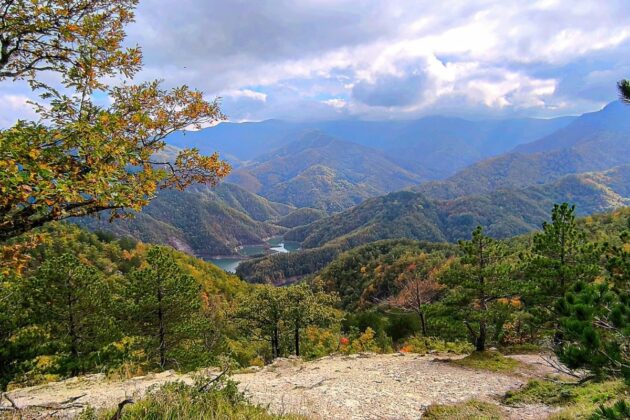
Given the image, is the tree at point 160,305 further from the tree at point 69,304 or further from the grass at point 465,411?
the grass at point 465,411

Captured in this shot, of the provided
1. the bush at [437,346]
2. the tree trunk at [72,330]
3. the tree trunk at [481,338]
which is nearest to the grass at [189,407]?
the tree trunk at [72,330]

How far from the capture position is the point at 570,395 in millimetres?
10664

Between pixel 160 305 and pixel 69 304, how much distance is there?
4.45 meters

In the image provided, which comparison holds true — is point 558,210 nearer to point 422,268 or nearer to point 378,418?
point 378,418

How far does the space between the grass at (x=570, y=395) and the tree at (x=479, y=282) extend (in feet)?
18.1

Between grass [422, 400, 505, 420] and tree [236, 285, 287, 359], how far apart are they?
17637 millimetres

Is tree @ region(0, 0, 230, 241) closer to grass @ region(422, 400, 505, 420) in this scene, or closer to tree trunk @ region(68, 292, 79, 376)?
grass @ region(422, 400, 505, 420)

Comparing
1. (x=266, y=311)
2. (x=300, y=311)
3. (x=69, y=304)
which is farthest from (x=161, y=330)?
(x=300, y=311)

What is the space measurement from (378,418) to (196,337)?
49.9 feet

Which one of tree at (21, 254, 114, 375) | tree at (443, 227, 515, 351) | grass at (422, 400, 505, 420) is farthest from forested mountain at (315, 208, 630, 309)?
grass at (422, 400, 505, 420)

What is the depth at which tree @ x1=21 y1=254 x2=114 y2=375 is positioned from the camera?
16516 millimetres

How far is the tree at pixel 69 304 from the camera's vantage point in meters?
16.5

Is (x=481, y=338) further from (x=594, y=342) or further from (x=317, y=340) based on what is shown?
(x=317, y=340)

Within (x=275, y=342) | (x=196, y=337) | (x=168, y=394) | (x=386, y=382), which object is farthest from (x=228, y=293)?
(x=168, y=394)
